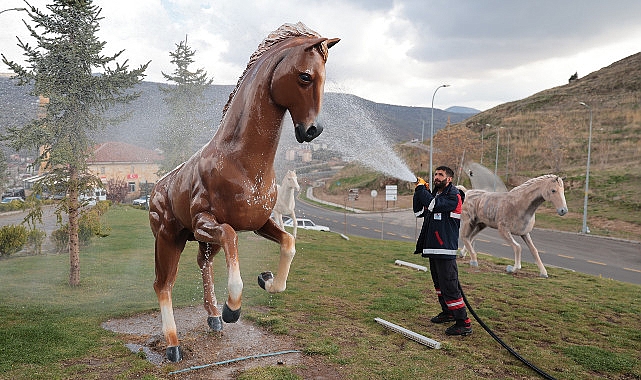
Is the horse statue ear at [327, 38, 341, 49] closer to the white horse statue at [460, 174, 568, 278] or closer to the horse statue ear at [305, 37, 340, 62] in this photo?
the horse statue ear at [305, 37, 340, 62]

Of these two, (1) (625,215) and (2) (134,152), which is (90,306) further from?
(1) (625,215)

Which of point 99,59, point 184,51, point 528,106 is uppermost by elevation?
point 528,106

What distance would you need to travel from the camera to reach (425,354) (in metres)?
5.33

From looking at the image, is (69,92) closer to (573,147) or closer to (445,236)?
(445,236)

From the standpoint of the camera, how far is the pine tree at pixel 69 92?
28.3 ft

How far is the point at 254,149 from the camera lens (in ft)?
12.1

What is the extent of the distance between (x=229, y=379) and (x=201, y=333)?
1.54 meters

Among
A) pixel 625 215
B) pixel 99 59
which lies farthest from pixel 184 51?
pixel 625 215

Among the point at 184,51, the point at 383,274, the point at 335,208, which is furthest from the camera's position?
the point at 335,208

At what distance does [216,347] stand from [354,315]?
2.53m

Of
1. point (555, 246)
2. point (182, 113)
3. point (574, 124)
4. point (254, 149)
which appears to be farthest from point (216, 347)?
point (574, 124)

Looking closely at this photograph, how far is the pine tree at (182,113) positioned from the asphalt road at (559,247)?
8681 millimetres

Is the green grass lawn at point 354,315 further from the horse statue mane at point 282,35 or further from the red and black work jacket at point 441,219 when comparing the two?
the horse statue mane at point 282,35

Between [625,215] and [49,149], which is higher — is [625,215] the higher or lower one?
the lower one
